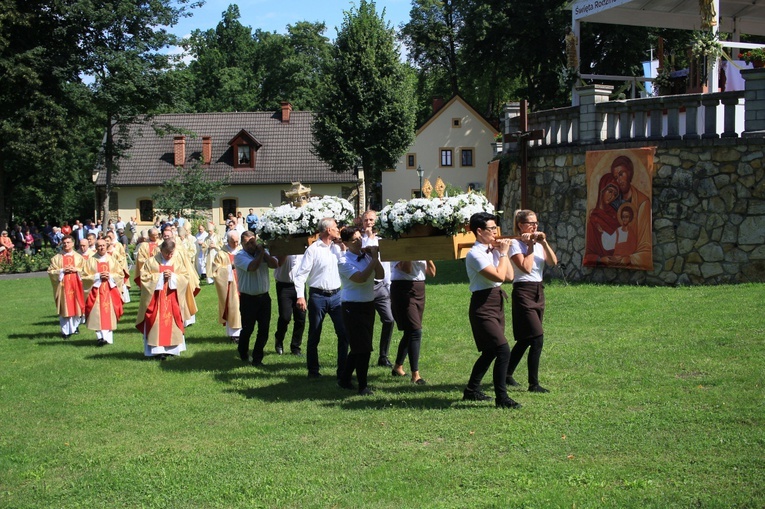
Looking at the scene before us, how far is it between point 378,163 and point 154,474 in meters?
33.8

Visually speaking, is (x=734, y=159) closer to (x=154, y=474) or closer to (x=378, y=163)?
(x=154, y=474)

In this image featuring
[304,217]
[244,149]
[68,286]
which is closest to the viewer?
[304,217]

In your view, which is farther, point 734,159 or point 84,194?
point 84,194

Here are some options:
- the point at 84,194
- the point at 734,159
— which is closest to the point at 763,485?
the point at 734,159

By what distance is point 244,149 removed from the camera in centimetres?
5331

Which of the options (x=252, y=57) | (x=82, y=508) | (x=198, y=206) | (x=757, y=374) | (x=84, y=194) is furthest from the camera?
(x=252, y=57)

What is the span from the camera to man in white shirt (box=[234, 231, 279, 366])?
12.1 m

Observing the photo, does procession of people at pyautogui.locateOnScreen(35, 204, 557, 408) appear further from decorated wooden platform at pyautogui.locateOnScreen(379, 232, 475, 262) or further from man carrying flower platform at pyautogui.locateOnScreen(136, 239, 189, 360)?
decorated wooden platform at pyautogui.locateOnScreen(379, 232, 475, 262)

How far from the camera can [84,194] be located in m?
63.6

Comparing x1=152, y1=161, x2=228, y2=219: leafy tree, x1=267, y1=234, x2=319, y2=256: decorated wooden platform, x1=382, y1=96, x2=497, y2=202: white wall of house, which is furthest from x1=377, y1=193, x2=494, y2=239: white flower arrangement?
x1=382, y1=96, x2=497, y2=202: white wall of house

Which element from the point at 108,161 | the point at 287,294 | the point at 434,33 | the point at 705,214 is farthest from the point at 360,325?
the point at 434,33

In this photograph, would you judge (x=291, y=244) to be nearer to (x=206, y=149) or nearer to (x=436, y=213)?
(x=436, y=213)

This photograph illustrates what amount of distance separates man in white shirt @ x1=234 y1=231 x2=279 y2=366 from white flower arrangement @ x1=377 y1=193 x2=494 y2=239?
332 centimetres

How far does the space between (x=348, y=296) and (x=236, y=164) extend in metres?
44.7
